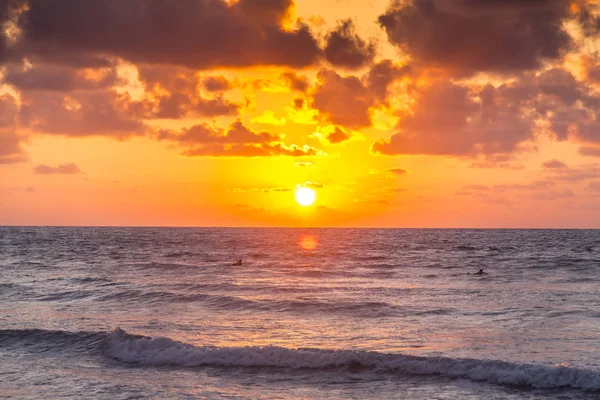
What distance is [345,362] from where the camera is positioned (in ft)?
75.6

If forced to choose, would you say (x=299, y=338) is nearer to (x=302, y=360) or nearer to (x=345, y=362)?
(x=302, y=360)

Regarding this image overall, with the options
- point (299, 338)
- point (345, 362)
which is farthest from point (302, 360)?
point (299, 338)

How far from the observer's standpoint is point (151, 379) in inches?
855

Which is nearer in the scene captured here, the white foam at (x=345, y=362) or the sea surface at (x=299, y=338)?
the sea surface at (x=299, y=338)

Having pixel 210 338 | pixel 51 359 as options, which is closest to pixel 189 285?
pixel 210 338

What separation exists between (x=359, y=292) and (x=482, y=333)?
16747 millimetres

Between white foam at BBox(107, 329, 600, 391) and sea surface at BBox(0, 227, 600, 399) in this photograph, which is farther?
white foam at BBox(107, 329, 600, 391)

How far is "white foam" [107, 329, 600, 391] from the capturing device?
2058 centimetres

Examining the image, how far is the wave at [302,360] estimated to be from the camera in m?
20.7

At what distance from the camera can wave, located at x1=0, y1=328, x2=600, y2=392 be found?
20656 mm

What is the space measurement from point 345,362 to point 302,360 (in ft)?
5.55

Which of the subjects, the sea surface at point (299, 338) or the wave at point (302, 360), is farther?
the wave at point (302, 360)

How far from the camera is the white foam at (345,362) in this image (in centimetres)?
2058

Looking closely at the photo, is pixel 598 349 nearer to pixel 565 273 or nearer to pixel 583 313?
pixel 583 313
